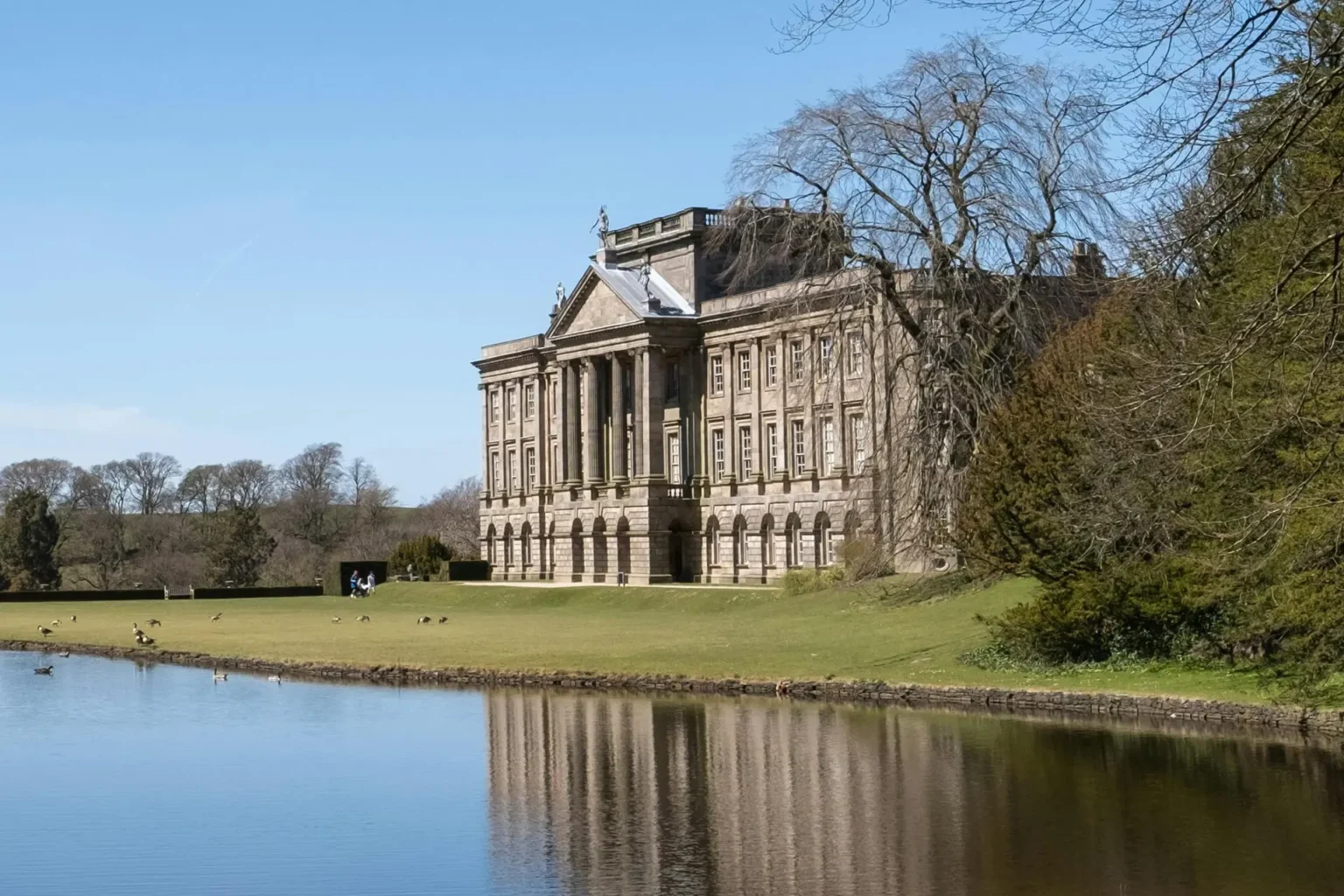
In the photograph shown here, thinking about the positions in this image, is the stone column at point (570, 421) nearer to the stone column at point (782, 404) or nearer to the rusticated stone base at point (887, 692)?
the stone column at point (782, 404)

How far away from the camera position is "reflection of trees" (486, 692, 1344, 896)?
690 inches

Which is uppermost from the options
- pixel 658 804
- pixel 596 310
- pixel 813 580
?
pixel 596 310

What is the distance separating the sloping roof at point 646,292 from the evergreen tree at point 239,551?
1661 inches

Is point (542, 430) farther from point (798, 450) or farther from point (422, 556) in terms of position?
point (798, 450)

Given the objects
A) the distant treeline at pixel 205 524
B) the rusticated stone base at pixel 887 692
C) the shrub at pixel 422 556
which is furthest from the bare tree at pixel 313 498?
the rusticated stone base at pixel 887 692

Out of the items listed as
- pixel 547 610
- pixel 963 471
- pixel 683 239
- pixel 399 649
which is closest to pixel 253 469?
pixel 683 239

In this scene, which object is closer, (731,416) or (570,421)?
(731,416)

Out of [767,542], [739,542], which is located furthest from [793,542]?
[739,542]

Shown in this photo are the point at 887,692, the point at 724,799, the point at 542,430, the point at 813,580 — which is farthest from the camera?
the point at 542,430

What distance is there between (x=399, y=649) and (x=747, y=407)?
40147 millimetres

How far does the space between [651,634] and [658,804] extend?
30.3 m

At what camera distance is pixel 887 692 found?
34.6m

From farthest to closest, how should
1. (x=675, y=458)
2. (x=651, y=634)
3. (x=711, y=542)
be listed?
(x=675, y=458) → (x=711, y=542) → (x=651, y=634)

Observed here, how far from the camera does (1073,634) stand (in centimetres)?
3519
